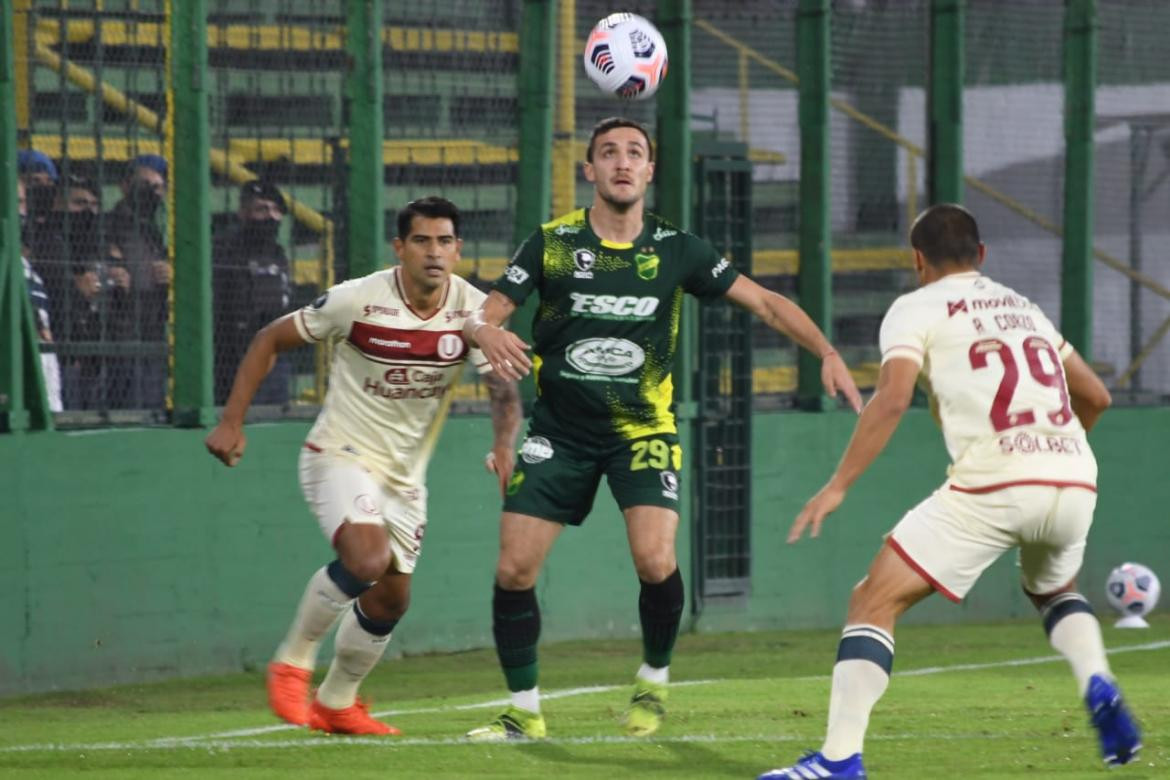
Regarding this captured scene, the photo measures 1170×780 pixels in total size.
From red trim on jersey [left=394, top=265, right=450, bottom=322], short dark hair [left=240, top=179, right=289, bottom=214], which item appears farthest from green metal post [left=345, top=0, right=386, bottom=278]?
red trim on jersey [left=394, top=265, right=450, bottom=322]

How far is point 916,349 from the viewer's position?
750cm

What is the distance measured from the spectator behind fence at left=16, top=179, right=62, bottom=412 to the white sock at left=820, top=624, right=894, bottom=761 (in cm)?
637

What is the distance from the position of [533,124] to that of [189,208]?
277cm

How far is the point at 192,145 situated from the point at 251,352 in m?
3.76

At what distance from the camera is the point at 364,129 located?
14227mm

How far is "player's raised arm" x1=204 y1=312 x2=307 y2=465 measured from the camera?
31.1 ft

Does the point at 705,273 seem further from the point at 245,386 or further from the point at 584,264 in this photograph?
the point at 245,386

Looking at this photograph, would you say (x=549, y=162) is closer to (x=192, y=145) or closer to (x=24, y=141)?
(x=192, y=145)

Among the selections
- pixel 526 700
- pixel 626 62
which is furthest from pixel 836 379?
pixel 626 62

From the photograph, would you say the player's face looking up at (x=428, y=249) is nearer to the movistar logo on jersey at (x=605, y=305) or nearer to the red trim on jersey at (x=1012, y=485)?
the movistar logo on jersey at (x=605, y=305)

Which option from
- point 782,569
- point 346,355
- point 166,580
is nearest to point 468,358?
point 346,355

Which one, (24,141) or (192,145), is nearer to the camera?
(24,141)

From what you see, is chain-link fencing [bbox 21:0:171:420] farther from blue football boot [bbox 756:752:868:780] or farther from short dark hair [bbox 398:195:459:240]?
blue football boot [bbox 756:752:868:780]

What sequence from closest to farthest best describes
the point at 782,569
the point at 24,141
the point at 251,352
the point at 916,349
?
the point at 916,349
the point at 251,352
the point at 24,141
the point at 782,569
